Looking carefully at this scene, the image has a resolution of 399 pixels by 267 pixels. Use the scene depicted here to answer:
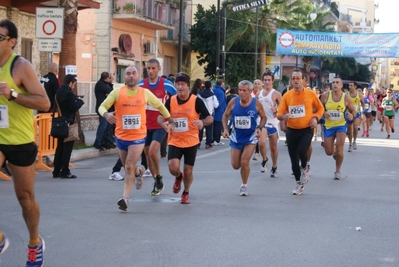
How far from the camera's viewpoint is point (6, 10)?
23.0m

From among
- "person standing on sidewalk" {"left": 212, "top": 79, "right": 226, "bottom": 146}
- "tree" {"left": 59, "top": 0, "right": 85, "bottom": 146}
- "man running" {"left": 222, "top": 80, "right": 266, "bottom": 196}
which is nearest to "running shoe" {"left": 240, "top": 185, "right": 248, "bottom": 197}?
"man running" {"left": 222, "top": 80, "right": 266, "bottom": 196}

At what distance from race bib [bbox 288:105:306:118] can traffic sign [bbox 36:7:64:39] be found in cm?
628

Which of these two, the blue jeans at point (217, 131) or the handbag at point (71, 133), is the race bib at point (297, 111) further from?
the blue jeans at point (217, 131)

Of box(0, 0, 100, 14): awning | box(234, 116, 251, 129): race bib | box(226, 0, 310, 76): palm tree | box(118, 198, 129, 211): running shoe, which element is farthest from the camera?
box(226, 0, 310, 76): palm tree

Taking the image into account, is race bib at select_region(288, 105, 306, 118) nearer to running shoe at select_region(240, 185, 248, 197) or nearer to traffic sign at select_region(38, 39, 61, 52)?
running shoe at select_region(240, 185, 248, 197)

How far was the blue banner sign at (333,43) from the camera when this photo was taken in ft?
128

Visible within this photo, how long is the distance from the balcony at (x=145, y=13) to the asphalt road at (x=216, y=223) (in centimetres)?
2310

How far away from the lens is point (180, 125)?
11.0 metres

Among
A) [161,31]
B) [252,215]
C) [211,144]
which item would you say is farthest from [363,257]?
[161,31]

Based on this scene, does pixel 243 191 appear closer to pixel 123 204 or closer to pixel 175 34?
pixel 123 204

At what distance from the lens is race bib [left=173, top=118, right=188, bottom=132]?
11.0 m

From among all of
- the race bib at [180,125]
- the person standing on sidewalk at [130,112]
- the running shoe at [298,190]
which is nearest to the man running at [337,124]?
the running shoe at [298,190]

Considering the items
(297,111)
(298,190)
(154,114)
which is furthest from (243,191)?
(154,114)

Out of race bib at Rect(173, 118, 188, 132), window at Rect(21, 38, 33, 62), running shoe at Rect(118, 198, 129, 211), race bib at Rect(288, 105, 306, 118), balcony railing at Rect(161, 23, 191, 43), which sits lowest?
running shoe at Rect(118, 198, 129, 211)
